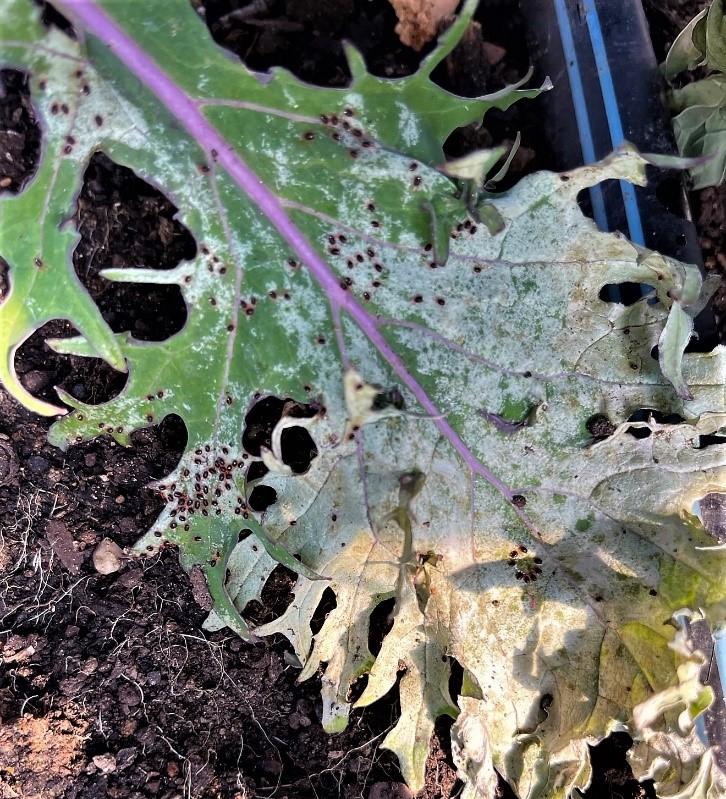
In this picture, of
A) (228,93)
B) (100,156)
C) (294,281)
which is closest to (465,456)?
(294,281)

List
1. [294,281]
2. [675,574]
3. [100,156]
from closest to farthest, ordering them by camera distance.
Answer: [675,574]
[294,281]
[100,156]

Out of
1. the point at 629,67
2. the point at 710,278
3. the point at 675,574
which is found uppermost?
the point at 629,67

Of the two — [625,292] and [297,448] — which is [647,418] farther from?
[297,448]

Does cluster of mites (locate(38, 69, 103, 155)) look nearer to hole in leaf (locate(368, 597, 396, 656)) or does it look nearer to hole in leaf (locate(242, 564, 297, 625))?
hole in leaf (locate(242, 564, 297, 625))

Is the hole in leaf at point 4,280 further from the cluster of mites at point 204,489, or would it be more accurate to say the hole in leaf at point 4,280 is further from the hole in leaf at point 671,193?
the hole in leaf at point 671,193

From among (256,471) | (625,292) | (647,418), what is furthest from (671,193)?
(256,471)

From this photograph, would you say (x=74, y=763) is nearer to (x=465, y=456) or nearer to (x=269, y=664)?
(x=269, y=664)

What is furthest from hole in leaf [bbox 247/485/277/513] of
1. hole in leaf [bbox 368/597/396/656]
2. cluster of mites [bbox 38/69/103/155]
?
cluster of mites [bbox 38/69/103/155]
